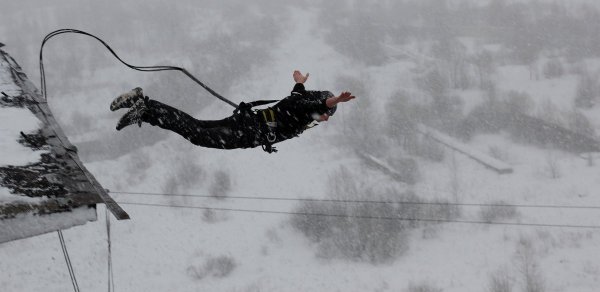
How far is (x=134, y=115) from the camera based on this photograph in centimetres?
431

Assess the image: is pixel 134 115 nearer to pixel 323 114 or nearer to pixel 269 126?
pixel 269 126

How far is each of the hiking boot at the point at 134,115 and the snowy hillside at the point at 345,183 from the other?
407 inches

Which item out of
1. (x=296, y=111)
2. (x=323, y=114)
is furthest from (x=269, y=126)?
(x=323, y=114)

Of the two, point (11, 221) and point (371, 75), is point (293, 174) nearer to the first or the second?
point (371, 75)

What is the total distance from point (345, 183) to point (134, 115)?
14140 millimetres

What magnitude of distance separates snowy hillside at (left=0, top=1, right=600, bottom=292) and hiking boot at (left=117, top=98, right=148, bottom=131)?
1033cm

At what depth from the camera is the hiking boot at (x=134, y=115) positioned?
4.29m

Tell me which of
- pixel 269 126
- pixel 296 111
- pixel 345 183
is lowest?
pixel 345 183

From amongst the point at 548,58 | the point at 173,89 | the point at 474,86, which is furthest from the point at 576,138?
the point at 173,89

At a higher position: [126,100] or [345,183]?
[126,100]

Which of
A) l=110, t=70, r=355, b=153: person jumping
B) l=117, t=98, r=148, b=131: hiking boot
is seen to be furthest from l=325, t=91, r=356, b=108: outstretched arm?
l=117, t=98, r=148, b=131: hiking boot

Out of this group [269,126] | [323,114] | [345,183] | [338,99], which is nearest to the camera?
[338,99]

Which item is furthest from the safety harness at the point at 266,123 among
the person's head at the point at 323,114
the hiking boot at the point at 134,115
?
the hiking boot at the point at 134,115

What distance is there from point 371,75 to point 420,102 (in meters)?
3.84
